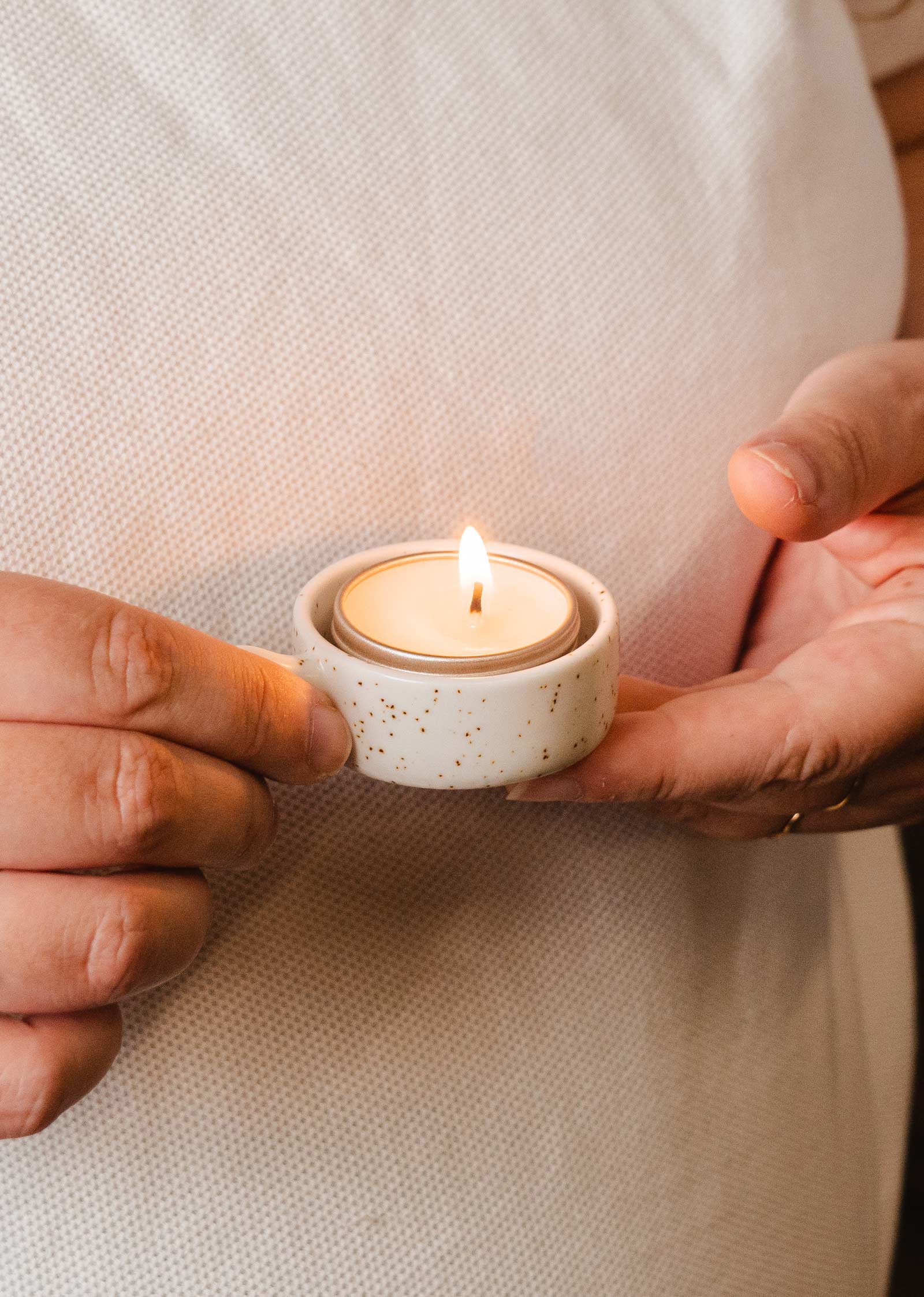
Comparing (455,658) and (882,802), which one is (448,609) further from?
(882,802)

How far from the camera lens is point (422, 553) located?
1.82 ft

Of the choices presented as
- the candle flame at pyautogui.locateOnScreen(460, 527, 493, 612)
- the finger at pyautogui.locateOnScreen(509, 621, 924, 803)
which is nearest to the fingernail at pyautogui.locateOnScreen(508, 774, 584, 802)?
the finger at pyautogui.locateOnScreen(509, 621, 924, 803)

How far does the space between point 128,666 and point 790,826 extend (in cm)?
47

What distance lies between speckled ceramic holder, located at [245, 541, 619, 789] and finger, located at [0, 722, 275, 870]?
78 millimetres

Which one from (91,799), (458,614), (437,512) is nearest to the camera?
(91,799)

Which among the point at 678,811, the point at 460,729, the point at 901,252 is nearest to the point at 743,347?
the point at 901,252

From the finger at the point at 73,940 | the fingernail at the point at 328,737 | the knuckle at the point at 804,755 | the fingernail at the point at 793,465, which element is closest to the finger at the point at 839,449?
the fingernail at the point at 793,465

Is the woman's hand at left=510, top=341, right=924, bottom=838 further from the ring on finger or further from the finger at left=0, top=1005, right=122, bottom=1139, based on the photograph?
the finger at left=0, top=1005, right=122, bottom=1139

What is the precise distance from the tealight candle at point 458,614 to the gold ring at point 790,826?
272 millimetres

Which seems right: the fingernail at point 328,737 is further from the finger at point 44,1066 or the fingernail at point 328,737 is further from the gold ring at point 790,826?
the gold ring at point 790,826

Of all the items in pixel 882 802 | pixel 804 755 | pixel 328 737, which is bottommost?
pixel 882 802

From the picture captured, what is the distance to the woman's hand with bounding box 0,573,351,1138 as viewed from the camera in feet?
1.34

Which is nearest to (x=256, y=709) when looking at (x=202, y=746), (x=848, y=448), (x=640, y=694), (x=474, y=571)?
Answer: (x=202, y=746)

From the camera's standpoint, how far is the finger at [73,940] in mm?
414
